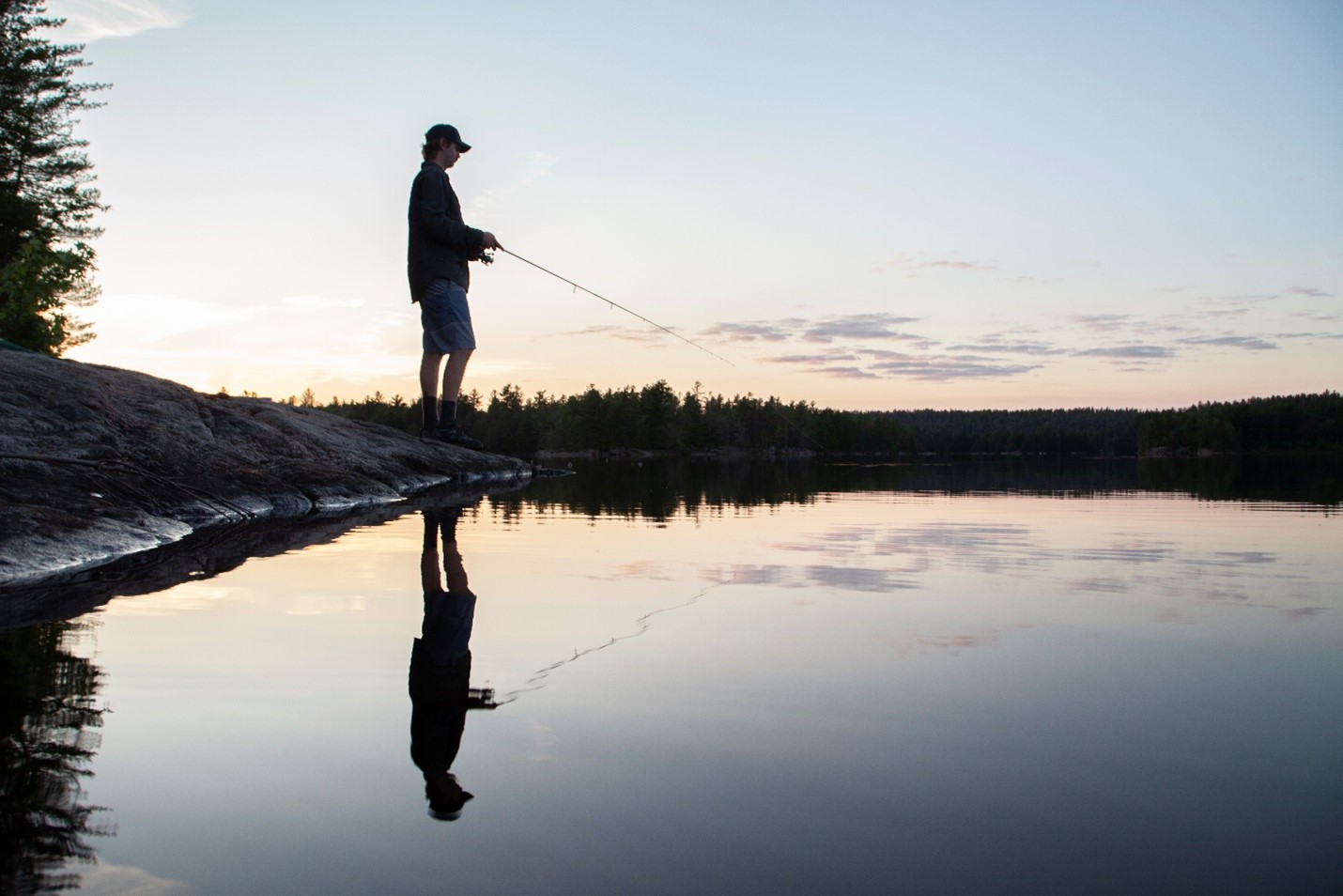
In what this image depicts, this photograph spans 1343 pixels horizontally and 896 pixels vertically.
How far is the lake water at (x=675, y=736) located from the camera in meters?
1.76

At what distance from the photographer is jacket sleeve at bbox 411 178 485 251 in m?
11.2

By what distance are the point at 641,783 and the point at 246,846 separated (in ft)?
2.55

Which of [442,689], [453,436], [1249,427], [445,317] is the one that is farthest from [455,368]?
[1249,427]

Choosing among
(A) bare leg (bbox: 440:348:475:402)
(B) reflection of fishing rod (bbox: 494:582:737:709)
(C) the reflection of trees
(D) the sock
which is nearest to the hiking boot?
(D) the sock

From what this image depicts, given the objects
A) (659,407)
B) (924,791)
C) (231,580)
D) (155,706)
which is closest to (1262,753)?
(924,791)

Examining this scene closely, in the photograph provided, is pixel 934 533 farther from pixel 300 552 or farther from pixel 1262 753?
pixel 1262 753

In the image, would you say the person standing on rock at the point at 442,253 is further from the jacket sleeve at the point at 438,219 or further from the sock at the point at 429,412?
the sock at the point at 429,412

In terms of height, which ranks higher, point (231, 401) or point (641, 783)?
point (231, 401)

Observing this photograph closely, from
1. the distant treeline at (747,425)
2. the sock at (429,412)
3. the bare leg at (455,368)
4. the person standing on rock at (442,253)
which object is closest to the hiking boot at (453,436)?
the sock at (429,412)

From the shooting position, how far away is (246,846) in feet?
5.91

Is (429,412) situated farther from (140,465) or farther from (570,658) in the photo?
(570,658)

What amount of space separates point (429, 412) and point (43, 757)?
11.4 meters

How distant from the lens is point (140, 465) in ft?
24.3

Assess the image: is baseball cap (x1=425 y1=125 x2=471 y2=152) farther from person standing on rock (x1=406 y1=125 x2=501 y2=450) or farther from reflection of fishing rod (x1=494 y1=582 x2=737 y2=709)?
reflection of fishing rod (x1=494 y1=582 x2=737 y2=709)
